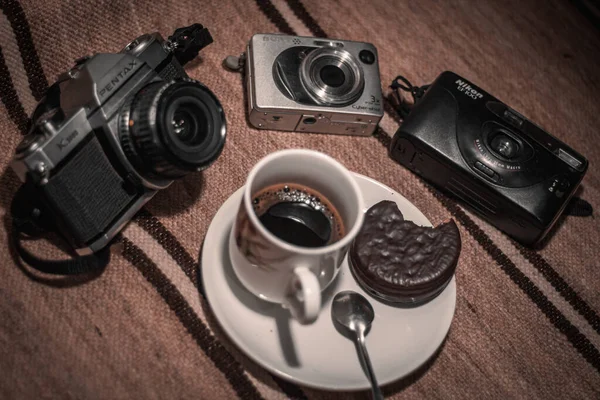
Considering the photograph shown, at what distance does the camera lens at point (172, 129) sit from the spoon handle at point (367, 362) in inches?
9.2

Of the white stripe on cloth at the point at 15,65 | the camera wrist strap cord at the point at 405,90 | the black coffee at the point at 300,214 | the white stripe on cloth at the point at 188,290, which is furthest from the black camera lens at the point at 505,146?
the white stripe on cloth at the point at 15,65

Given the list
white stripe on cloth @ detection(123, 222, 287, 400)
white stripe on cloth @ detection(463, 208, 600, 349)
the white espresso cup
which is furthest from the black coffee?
white stripe on cloth @ detection(463, 208, 600, 349)

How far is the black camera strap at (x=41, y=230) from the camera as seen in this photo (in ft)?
1.94

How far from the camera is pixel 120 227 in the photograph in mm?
621

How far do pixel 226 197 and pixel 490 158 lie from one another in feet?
1.08

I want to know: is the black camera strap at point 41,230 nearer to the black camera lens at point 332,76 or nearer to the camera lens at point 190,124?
the camera lens at point 190,124

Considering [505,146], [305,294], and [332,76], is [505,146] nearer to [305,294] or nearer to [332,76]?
[332,76]

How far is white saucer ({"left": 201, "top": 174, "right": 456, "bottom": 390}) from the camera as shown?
1.82 ft

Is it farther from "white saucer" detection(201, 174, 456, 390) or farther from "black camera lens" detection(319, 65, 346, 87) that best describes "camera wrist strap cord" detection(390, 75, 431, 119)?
"white saucer" detection(201, 174, 456, 390)

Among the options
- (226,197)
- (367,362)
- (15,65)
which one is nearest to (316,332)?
(367,362)

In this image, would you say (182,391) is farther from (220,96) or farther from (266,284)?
(220,96)

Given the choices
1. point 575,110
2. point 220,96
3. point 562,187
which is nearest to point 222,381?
point 220,96

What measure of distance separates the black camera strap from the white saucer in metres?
0.12

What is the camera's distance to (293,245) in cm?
49
